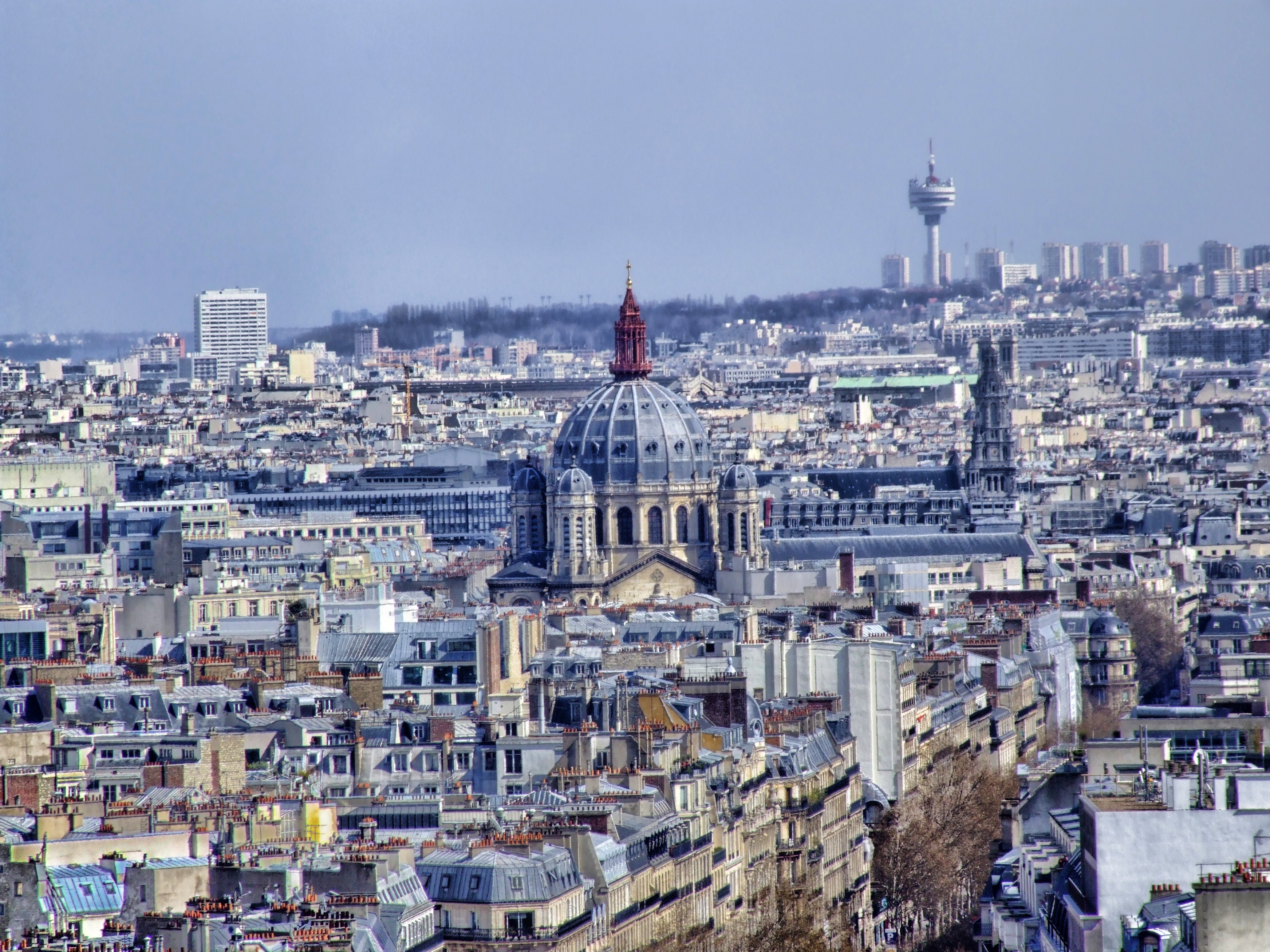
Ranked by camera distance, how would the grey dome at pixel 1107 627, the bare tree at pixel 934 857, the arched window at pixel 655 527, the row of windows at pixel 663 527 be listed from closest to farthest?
the bare tree at pixel 934 857 < the grey dome at pixel 1107 627 < the row of windows at pixel 663 527 < the arched window at pixel 655 527

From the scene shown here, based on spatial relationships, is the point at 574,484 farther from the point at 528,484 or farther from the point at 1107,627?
the point at 1107,627

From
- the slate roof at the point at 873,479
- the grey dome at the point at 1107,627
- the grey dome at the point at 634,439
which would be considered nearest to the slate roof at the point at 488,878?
the grey dome at the point at 1107,627

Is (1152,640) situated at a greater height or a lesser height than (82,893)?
lesser

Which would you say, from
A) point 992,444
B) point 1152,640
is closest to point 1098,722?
point 1152,640

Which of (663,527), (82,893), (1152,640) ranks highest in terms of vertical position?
(663,527)

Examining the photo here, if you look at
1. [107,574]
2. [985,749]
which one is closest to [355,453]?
[107,574]

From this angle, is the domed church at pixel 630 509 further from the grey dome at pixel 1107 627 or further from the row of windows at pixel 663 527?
the grey dome at pixel 1107 627
